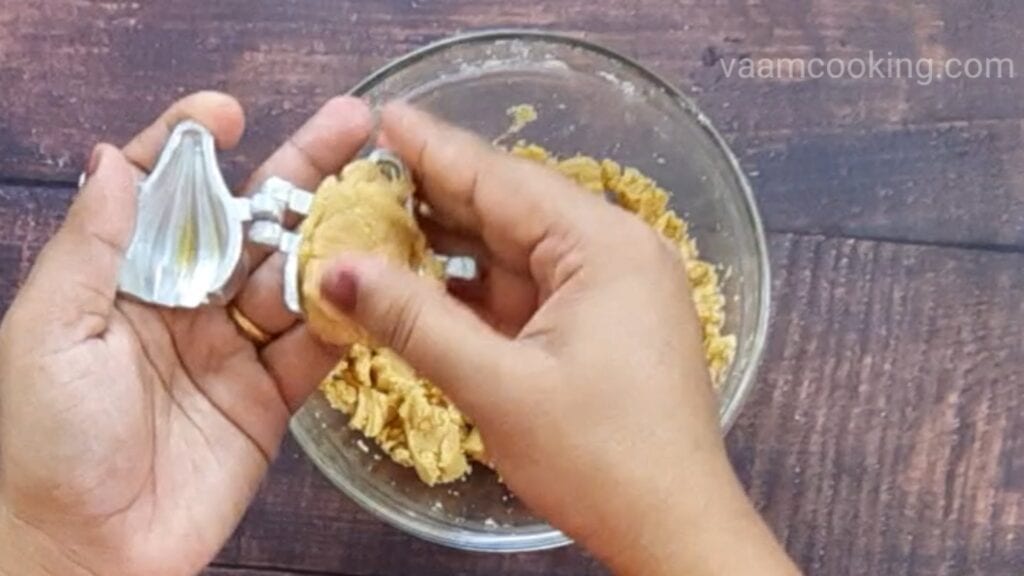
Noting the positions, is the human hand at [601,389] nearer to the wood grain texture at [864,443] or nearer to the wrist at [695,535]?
the wrist at [695,535]

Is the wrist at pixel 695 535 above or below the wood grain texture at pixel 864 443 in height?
A: above

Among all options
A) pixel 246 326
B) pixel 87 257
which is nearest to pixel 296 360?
pixel 246 326

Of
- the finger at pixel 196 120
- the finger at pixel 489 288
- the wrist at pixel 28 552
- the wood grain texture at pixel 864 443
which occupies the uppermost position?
the finger at pixel 196 120

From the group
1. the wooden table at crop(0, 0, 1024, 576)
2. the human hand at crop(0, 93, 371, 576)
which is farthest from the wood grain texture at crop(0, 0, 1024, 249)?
the human hand at crop(0, 93, 371, 576)

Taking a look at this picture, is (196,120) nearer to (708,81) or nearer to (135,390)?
(135,390)

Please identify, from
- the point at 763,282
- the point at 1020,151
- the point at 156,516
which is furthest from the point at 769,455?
the point at 156,516

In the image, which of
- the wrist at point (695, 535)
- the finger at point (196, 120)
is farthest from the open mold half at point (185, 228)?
the wrist at point (695, 535)
